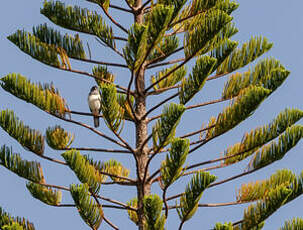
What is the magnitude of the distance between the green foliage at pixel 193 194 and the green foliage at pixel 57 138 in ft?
5.15

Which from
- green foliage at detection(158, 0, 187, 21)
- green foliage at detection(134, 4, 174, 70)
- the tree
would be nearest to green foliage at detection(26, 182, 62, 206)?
the tree

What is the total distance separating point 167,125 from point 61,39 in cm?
212

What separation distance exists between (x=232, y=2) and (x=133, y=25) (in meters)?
1.79

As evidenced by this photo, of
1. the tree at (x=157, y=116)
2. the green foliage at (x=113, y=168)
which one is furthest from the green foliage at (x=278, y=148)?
the green foliage at (x=113, y=168)

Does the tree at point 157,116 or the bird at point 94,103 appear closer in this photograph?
the tree at point 157,116

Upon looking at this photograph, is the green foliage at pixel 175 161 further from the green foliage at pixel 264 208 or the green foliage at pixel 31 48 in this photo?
the green foliage at pixel 31 48

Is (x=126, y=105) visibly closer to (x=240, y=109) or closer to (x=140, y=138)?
(x=140, y=138)

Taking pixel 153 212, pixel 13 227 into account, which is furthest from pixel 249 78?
pixel 13 227

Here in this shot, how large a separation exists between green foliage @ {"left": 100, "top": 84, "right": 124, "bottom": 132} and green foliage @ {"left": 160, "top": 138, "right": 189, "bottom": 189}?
706mm

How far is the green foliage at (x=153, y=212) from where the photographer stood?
22.1 feet

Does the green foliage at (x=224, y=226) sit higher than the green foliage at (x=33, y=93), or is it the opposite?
the green foliage at (x=33, y=93)

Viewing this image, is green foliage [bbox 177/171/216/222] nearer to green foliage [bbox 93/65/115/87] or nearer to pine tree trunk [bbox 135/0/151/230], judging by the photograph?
pine tree trunk [bbox 135/0/151/230]

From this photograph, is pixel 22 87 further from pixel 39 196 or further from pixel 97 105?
pixel 97 105

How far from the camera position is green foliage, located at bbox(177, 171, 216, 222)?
271 inches
